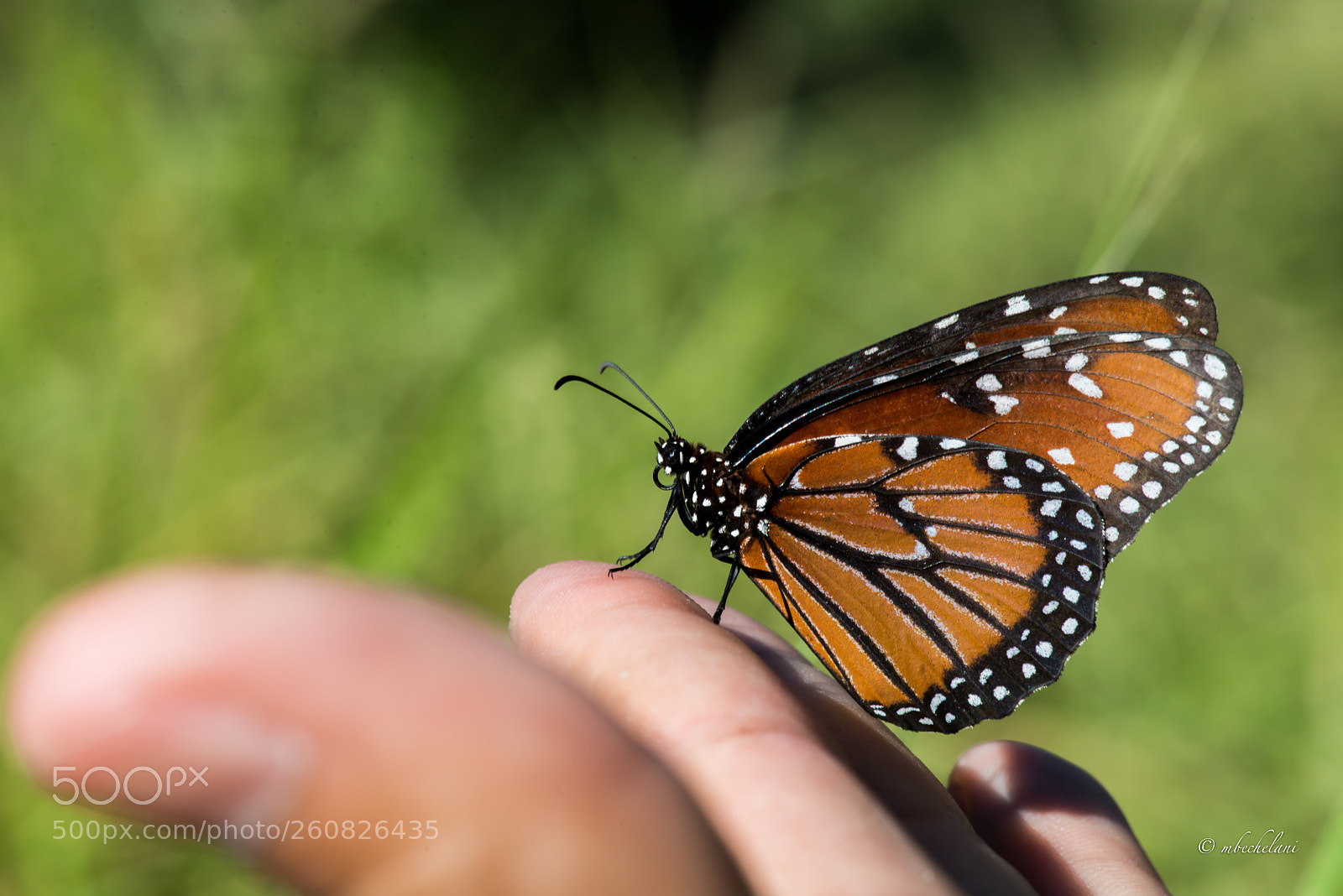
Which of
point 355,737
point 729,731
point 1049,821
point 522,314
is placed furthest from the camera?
point 522,314

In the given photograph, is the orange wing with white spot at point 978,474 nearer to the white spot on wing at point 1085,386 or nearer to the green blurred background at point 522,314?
the white spot on wing at point 1085,386

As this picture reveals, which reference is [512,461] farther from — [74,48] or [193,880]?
[74,48]

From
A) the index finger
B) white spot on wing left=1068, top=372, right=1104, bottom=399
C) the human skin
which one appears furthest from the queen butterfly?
the human skin

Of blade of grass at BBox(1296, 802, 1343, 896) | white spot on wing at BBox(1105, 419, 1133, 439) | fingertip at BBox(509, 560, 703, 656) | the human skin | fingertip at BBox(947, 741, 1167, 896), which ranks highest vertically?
white spot on wing at BBox(1105, 419, 1133, 439)

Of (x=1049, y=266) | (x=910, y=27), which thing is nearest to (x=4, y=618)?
(x=1049, y=266)

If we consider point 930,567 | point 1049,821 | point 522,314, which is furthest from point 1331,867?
point 522,314

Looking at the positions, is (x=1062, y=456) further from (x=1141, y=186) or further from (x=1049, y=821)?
(x=1049, y=821)

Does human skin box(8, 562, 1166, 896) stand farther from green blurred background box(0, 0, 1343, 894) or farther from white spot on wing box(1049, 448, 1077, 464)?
green blurred background box(0, 0, 1343, 894)
